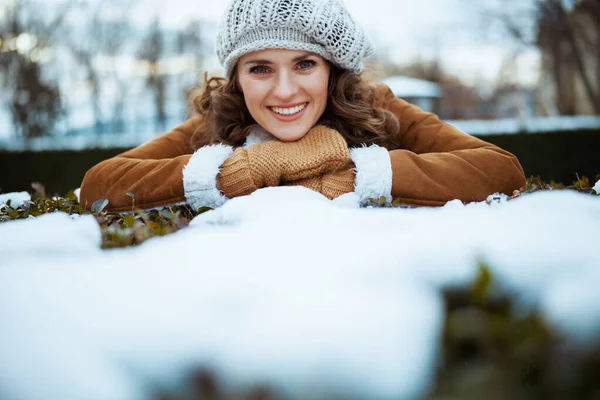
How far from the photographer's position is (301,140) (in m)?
2.33

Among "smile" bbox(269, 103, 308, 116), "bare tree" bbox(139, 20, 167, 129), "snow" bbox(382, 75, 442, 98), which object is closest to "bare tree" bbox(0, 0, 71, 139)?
"bare tree" bbox(139, 20, 167, 129)

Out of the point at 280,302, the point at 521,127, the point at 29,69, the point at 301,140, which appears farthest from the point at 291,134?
the point at 29,69

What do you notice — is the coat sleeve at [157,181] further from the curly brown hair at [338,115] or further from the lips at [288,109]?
the curly brown hair at [338,115]

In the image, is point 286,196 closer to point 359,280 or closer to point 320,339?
point 359,280

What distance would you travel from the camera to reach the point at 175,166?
7.16 ft

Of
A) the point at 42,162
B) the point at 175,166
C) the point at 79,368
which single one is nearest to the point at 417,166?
the point at 175,166

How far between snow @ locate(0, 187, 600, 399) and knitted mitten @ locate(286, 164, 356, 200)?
103 cm

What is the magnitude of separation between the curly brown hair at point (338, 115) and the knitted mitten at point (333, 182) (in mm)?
434

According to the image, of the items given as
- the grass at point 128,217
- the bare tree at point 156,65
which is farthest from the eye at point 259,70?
the bare tree at point 156,65

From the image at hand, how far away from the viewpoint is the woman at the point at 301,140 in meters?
2.09

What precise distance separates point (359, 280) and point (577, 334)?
0.31m

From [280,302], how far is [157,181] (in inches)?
60.8

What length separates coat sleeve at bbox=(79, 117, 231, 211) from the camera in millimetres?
2098

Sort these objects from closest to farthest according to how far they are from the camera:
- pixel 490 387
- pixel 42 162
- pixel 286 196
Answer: pixel 490 387, pixel 286 196, pixel 42 162
